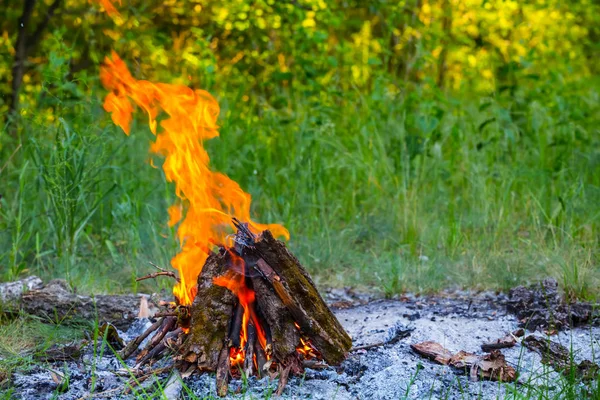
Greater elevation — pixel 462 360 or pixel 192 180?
pixel 192 180

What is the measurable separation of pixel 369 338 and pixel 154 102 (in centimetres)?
150

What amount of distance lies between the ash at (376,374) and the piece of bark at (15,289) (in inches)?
23.6

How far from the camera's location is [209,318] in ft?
9.48

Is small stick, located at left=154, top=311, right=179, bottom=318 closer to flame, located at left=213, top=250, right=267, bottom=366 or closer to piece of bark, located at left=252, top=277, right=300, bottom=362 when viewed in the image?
flame, located at left=213, top=250, right=267, bottom=366

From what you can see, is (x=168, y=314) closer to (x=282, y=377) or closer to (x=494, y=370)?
(x=282, y=377)

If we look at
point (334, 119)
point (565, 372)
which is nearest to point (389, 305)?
point (565, 372)

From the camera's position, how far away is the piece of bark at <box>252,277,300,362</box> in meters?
2.85

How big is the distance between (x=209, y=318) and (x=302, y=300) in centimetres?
38

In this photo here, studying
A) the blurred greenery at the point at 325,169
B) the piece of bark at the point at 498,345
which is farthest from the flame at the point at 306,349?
the blurred greenery at the point at 325,169

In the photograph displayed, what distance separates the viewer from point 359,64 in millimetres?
8711

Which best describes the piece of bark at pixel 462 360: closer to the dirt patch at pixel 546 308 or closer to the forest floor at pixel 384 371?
the forest floor at pixel 384 371

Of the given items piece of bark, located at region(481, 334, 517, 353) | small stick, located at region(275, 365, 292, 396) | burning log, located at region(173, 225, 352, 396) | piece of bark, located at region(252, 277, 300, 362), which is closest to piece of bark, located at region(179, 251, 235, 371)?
burning log, located at region(173, 225, 352, 396)

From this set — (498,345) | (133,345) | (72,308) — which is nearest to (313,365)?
(133,345)

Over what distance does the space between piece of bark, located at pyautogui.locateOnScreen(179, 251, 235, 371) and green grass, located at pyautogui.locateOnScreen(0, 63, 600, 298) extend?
3.83 ft
